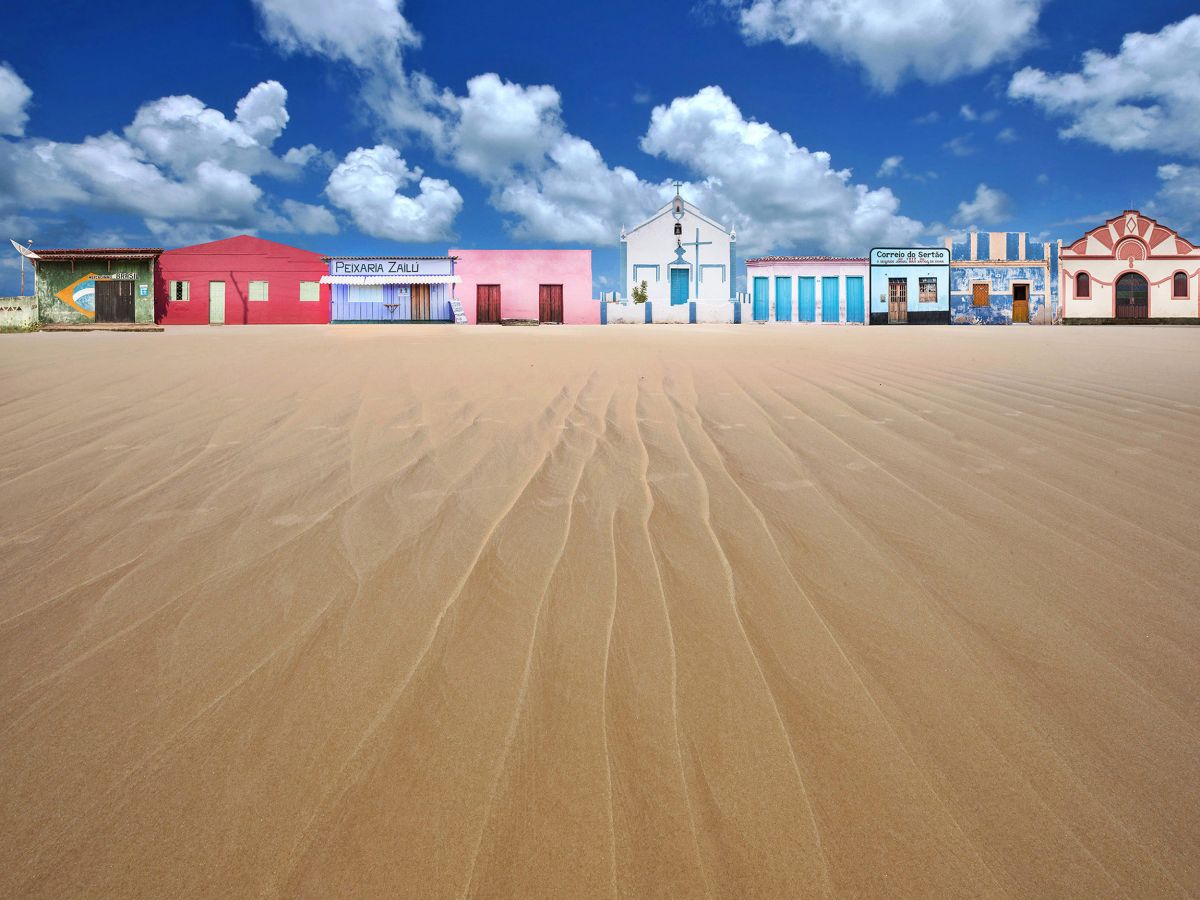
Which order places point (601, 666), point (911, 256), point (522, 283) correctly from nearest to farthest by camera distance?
point (601, 666)
point (522, 283)
point (911, 256)

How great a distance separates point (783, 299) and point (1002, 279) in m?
9.17

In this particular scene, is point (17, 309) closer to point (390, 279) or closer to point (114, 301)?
point (114, 301)

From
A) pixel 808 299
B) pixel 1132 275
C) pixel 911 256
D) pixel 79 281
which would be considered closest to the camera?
pixel 79 281

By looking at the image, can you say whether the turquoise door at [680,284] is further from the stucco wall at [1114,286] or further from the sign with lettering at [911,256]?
the stucco wall at [1114,286]

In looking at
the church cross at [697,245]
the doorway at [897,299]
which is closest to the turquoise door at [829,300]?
the doorway at [897,299]

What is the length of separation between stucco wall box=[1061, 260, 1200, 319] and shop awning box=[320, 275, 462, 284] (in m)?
24.9

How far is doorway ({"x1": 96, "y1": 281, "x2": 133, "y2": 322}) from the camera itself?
82.6ft

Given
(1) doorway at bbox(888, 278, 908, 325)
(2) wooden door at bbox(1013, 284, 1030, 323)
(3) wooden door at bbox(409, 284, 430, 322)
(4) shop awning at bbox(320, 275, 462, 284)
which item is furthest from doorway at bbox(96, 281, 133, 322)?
(2) wooden door at bbox(1013, 284, 1030, 323)

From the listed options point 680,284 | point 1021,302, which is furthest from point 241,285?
point 1021,302

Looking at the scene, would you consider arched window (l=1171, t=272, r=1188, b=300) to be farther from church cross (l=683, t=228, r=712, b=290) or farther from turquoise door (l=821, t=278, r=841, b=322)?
church cross (l=683, t=228, r=712, b=290)

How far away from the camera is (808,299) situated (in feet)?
94.7

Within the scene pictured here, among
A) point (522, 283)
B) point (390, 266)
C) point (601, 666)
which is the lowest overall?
point (601, 666)

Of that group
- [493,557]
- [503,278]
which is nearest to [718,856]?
[493,557]

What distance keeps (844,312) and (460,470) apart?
28.9m
